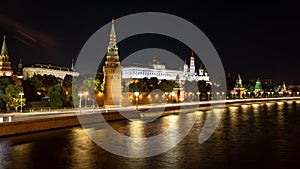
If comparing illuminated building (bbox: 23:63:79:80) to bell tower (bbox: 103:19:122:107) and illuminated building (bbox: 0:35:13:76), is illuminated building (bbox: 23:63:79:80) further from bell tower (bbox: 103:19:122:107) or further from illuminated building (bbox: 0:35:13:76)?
bell tower (bbox: 103:19:122:107)

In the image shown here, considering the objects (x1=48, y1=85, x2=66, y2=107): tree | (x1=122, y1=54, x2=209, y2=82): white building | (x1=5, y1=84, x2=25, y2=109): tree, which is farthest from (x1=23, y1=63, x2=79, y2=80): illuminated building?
(x1=5, y1=84, x2=25, y2=109): tree

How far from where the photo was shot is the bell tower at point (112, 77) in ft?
160

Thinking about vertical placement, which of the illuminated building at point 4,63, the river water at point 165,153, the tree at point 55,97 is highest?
the illuminated building at point 4,63

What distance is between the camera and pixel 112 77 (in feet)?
162

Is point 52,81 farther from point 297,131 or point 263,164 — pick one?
point 263,164

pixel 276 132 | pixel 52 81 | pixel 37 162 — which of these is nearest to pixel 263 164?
pixel 37 162

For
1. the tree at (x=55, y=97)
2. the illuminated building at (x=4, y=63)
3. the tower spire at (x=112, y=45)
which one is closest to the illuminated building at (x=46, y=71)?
the illuminated building at (x=4, y=63)

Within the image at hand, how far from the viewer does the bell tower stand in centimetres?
4875

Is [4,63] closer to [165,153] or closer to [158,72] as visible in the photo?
[165,153]

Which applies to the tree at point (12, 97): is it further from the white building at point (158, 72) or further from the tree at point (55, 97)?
the white building at point (158, 72)

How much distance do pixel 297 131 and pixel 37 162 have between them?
1876 cm

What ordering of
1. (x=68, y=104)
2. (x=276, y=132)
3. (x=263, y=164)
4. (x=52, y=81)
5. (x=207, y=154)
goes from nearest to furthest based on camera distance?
(x=263, y=164) < (x=207, y=154) < (x=276, y=132) < (x=68, y=104) < (x=52, y=81)

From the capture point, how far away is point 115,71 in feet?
161

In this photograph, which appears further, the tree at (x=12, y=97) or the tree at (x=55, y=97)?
the tree at (x=55, y=97)
